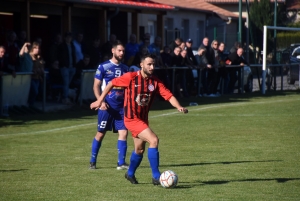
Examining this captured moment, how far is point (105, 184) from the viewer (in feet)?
29.2

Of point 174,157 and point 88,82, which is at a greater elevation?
point 88,82

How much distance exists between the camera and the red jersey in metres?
8.86

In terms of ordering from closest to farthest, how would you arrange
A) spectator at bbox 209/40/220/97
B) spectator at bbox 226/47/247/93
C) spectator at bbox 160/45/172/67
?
1. spectator at bbox 160/45/172/67
2. spectator at bbox 209/40/220/97
3. spectator at bbox 226/47/247/93

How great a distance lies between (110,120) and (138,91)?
1.66 meters

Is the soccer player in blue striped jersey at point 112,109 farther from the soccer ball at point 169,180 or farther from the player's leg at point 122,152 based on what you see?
the soccer ball at point 169,180

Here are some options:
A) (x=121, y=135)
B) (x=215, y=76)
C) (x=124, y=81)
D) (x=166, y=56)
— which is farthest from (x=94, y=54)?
(x=124, y=81)

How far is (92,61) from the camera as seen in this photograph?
69.2 ft

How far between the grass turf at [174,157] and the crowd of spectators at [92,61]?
1104 mm

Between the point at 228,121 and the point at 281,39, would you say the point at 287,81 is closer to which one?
the point at 281,39

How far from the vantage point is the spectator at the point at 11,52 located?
17.9 metres

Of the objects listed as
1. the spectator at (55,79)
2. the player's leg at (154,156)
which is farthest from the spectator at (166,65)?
the player's leg at (154,156)

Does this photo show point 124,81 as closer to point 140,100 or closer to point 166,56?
point 140,100

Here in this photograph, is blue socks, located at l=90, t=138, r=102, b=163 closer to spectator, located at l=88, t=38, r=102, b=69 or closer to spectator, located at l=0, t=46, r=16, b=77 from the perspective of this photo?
spectator, located at l=0, t=46, r=16, b=77

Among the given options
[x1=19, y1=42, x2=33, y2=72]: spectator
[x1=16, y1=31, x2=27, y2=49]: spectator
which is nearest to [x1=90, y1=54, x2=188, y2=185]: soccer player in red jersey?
[x1=19, y1=42, x2=33, y2=72]: spectator
